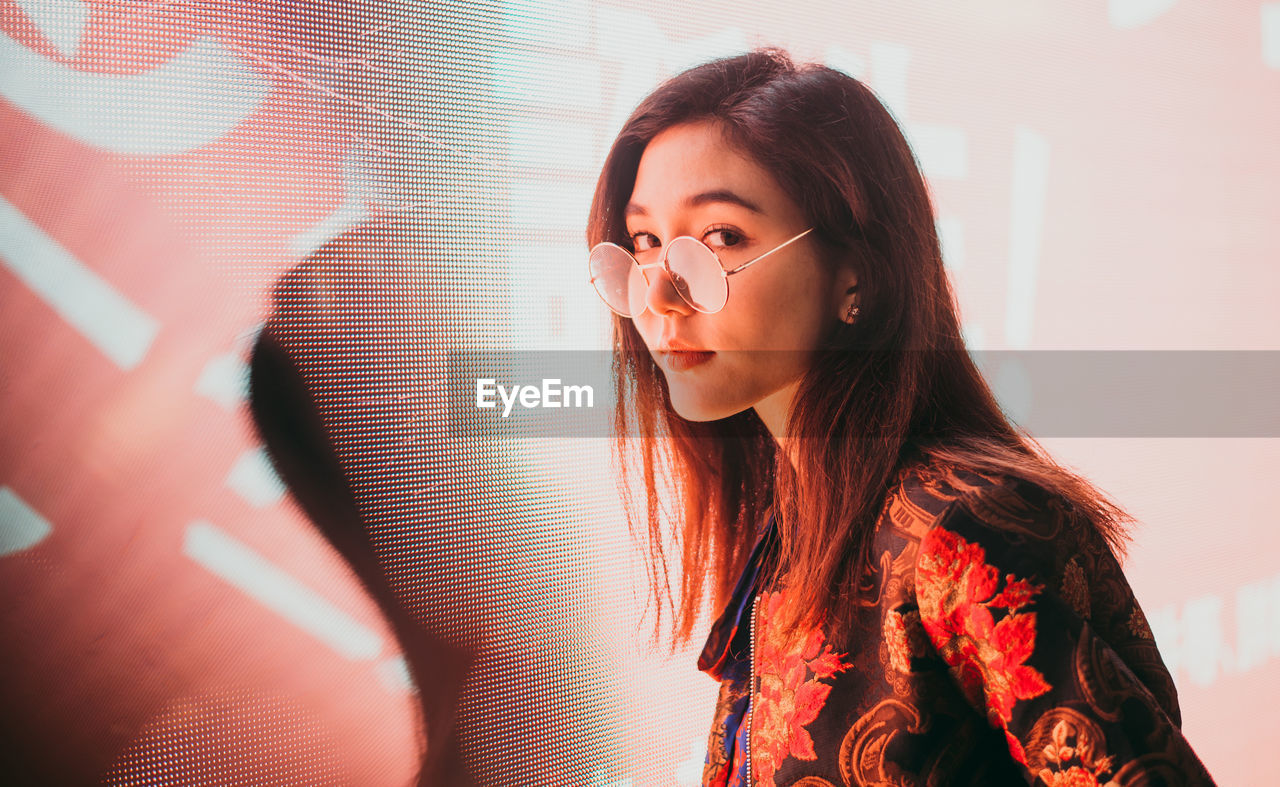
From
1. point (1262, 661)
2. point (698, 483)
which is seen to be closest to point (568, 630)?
point (698, 483)

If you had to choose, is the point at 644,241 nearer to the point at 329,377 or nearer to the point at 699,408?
the point at 699,408

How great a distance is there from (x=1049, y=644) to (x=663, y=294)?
1.88 ft

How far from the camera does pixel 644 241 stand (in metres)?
1.06

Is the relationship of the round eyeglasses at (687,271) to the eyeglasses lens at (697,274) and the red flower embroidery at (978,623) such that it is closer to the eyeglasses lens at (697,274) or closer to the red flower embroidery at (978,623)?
the eyeglasses lens at (697,274)

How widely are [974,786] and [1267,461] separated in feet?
6.76

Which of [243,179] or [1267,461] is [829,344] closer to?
[243,179]

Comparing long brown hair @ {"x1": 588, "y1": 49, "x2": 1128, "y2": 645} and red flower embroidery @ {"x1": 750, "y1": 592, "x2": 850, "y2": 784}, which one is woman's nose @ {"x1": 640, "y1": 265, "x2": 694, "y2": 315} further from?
red flower embroidery @ {"x1": 750, "y1": 592, "x2": 850, "y2": 784}

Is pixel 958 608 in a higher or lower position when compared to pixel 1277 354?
higher

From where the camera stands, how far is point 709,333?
1.02 m

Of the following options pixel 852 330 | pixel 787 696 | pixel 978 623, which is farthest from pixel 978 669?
pixel 852 330

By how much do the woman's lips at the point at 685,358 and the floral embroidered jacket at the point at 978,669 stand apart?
29 cm

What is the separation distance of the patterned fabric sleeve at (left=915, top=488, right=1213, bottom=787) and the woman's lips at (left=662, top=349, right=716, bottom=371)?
14.4 inches

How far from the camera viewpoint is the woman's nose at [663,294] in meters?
1.01

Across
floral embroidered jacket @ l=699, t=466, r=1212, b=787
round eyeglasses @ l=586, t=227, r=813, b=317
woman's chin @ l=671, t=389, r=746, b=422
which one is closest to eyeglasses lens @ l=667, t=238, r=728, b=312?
round eyeglasses @ l=586, t=227, r=813, b=317
